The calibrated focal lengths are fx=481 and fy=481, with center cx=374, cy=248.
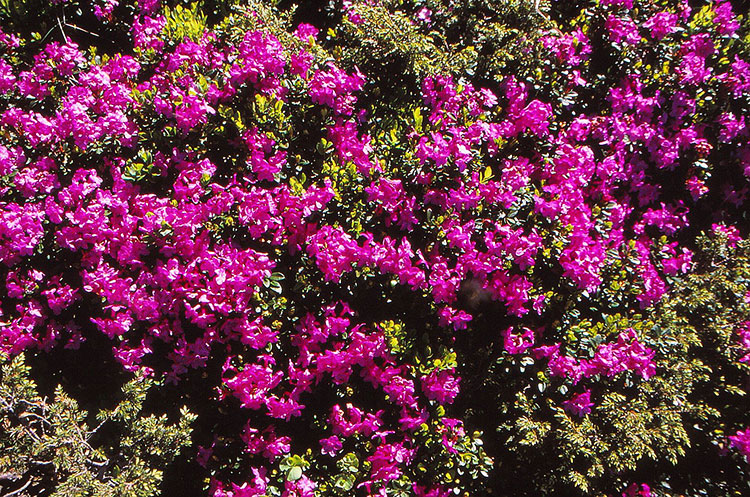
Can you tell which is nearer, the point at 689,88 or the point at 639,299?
the point at 639,299

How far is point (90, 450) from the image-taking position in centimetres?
283

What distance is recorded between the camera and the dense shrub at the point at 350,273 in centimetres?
302

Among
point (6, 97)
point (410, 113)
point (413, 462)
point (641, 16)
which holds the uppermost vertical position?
point (641, 16)

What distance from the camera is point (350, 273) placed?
10.6ft

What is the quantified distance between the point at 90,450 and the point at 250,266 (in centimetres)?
142

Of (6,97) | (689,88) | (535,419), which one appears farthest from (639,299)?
(6,97)

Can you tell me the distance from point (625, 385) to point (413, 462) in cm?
162

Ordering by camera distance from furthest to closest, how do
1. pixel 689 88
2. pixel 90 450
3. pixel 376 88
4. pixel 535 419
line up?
1. pixel 689 88
2. pixel 376 88
3. pixel 535 419
4. pixel 90 450

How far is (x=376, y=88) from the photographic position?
12.0 feet

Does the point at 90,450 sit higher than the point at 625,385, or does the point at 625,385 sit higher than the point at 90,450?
the point at 625,385

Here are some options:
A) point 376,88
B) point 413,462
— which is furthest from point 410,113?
point 413,462

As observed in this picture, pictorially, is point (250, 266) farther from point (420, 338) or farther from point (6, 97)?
point (6, 97)

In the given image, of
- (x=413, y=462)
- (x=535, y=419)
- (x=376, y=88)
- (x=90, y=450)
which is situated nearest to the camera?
(x=90, y=450)

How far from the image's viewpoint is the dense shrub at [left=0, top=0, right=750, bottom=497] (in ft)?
9.91
